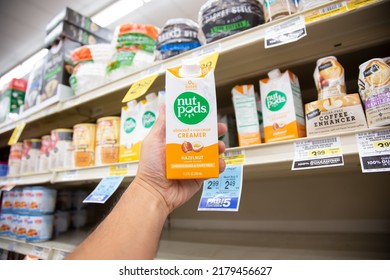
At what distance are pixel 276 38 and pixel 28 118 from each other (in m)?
1.59

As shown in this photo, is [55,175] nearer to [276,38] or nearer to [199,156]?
[199,156]

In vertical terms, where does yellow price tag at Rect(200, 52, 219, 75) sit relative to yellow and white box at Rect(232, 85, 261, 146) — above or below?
above

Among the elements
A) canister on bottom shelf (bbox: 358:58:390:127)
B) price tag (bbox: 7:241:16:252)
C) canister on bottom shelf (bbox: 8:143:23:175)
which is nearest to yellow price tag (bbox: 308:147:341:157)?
canister on bottom shelf (bbox: 358:58:390:127)

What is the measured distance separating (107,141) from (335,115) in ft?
2.99

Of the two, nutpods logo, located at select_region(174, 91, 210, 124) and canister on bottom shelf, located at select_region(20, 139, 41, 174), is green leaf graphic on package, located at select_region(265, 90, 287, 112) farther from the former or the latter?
canister on bottom shelf, located at select_region(20, 139, 41, 174)

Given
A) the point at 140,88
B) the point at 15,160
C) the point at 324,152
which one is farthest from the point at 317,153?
the point at 15,160

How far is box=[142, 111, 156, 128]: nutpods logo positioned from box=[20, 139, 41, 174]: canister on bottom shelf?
932 millimetres

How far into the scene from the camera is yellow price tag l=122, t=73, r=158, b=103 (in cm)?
85

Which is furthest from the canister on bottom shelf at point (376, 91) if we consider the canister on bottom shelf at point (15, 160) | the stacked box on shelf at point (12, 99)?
the stacked box on shelf at point (12, 99)

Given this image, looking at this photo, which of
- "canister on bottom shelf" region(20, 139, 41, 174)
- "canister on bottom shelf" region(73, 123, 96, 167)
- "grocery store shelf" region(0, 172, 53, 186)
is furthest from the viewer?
"canister on bottom shelf" region(20, 139, 41, 174)

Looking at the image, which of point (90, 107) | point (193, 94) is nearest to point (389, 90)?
point (193, 94)

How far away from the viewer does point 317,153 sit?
0.64 m

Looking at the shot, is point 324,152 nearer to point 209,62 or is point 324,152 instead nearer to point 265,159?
point 265,159

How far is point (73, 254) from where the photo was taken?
55 cm
